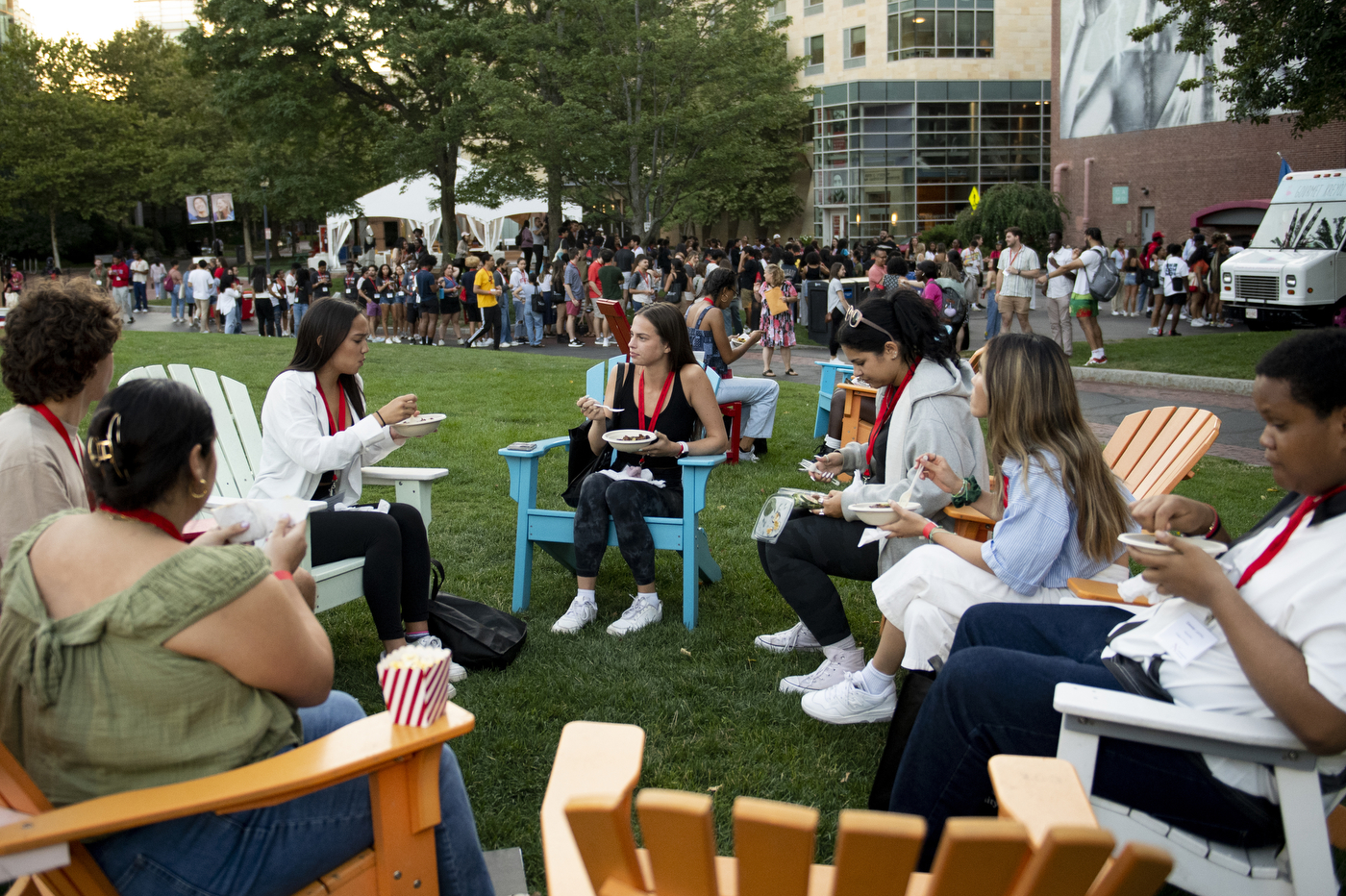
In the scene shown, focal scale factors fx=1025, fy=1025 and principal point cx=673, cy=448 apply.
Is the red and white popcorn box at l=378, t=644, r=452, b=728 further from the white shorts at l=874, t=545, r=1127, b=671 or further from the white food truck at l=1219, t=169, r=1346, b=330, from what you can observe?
the white food truck at l=1219, t=169, r=1346, b=330

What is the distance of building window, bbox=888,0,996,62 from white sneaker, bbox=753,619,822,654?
4863cm

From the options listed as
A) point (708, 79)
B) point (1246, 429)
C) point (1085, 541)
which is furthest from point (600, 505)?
point (708, 79)

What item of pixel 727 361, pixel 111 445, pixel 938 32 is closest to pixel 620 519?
pixel 111 445

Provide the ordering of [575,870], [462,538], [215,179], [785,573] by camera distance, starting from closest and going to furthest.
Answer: [575,870]
[785,573]
[462,538]
[215,179]

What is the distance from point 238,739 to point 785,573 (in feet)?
8.23

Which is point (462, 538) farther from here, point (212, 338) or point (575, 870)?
point (212, 338)

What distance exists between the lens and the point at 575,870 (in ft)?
5.41

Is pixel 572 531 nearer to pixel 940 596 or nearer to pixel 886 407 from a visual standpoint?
pixel 886 407

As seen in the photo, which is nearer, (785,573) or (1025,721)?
(1025,721)

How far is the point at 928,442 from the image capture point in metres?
3.87

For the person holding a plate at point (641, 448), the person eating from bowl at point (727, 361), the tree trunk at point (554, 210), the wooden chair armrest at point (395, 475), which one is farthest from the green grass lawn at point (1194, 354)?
the tree trunk at point (554, 210)

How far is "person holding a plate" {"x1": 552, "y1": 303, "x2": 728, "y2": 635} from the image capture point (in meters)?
4.66

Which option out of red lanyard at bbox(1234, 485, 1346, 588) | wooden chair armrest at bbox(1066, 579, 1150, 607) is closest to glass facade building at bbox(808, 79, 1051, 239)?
wooden chair armrest at bbox(1066, 579, 1150, 607)

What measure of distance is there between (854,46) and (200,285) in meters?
36.1
